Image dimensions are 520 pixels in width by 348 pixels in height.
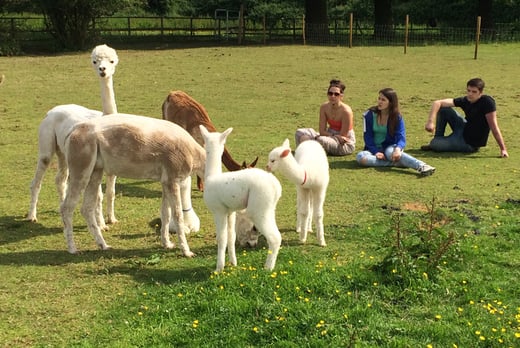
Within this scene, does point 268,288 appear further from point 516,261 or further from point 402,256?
point 516,261

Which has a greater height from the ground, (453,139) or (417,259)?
(453,139)

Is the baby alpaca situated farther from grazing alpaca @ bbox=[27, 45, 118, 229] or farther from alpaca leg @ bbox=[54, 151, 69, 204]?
alpaca leg @ bbox=[54, 151, 69, 204]

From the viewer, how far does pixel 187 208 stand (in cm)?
654

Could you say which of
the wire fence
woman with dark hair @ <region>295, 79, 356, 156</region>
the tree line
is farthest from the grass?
the wire fence

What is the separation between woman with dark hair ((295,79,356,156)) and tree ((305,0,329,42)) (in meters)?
23.8

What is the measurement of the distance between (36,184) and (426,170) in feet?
17.6

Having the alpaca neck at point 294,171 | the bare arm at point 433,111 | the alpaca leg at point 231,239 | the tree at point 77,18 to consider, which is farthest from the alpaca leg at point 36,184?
the tree at point 77,18

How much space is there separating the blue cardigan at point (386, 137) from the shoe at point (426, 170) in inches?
21.3

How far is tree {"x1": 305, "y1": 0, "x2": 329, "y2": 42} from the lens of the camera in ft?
108

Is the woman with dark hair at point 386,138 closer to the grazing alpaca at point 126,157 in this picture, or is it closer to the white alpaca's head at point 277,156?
the white alpaca's head at point 277,156

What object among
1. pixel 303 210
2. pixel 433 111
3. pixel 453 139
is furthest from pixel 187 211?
pixel 453 139

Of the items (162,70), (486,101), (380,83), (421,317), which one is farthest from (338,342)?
(162,70)

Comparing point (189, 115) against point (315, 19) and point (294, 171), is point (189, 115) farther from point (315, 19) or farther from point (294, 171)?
point (315, 19)

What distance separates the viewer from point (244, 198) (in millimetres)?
5059
